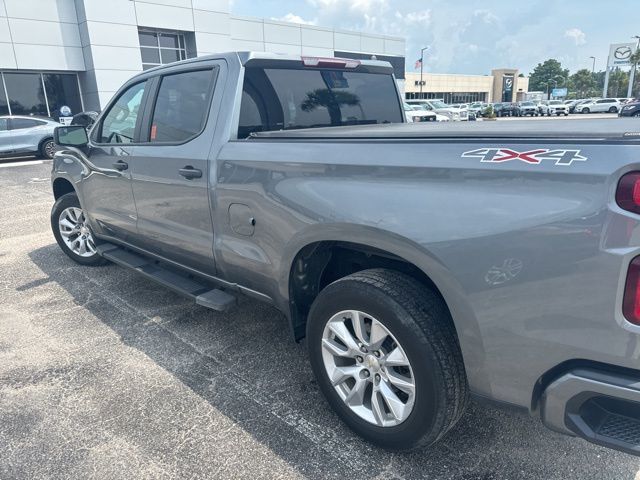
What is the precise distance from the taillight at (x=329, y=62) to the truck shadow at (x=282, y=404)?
1.96 meters

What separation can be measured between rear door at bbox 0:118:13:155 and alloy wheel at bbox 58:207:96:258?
1247cm

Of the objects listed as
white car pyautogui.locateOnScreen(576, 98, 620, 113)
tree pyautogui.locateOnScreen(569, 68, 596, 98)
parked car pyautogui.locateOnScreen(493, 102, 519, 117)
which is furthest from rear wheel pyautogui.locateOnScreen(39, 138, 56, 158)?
tree pyautogui.locateOnScreen(569, 68, 596, 98)

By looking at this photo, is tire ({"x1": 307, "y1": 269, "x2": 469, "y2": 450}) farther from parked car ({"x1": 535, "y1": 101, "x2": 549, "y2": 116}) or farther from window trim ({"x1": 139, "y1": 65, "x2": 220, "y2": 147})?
parked car ({"x1": 535, "y1": 101, "x2": 549, "y2": 116})

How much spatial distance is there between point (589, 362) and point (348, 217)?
3.63 feet

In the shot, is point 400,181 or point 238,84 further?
point 238,84

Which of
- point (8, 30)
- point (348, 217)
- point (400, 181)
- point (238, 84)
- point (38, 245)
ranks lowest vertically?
point (38, 245)

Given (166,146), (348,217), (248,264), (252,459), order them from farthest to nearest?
(166,146)
(248,264)
(252,459)
(348,217)

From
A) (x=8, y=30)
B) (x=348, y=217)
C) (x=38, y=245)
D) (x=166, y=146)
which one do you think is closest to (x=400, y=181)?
(x=348, y=217)

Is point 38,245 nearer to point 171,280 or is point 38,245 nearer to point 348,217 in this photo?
point 171,280

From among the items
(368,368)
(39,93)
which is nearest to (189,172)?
(368,368)

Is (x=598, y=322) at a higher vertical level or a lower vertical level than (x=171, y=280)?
higher

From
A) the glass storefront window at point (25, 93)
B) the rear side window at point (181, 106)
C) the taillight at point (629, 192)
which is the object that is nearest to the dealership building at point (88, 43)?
Result: the glass storefront window at point (25, 93)

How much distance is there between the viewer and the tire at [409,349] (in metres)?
2.10

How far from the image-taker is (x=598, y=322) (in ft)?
5.49
